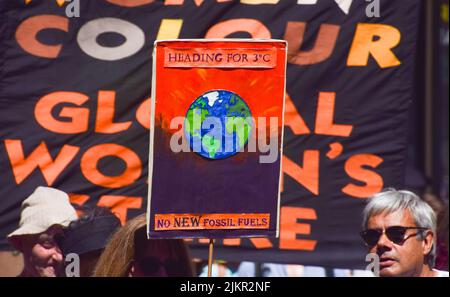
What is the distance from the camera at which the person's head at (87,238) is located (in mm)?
5406

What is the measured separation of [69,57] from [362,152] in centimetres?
164

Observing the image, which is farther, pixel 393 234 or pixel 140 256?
pixel 393 234

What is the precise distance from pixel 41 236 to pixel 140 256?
648 mm

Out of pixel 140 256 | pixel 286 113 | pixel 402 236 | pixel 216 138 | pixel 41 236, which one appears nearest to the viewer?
→ pixel 216 138

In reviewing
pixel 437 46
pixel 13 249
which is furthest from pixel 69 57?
pixel 437 46

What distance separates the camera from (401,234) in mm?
5414

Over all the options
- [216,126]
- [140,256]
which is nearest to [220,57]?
[216,126]

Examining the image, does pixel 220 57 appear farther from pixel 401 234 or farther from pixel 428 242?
pixel 428 242

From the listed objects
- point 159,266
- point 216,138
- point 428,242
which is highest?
point 216,138

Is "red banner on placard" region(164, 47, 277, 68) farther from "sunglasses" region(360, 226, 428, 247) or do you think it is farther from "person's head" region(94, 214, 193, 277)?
"sunglasses" region(360, 226, 428, 247)

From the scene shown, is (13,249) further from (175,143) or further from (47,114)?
(175,143)

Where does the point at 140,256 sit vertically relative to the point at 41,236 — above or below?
below

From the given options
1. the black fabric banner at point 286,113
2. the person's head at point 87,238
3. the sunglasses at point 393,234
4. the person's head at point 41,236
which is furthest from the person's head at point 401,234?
the person's head at point 41,236

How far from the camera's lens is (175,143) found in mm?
4766
